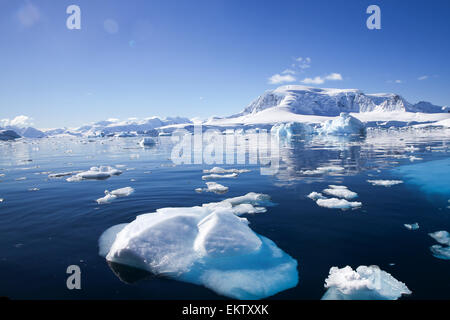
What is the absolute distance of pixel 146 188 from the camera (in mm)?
9078

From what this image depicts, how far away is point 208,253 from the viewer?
386cm

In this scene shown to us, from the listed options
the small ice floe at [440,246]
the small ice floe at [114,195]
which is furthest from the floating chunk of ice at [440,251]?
the small ice floe at [114,195]

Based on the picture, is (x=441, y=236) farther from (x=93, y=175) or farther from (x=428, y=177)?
(x=93, y=175)

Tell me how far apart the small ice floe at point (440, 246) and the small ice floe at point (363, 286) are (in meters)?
1.24

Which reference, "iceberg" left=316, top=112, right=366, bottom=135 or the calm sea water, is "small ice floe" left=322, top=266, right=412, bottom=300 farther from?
"iceberg" left=316, top=112, right=366, bottom=135

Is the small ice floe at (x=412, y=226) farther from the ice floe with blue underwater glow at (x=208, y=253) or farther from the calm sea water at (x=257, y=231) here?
the ice floe with blue underwater glow at (x=208, y=253)

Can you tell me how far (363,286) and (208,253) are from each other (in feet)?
7.09

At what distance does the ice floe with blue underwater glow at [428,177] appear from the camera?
25.5ft

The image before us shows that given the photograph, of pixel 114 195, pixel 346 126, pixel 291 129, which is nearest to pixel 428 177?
pixel 114 195

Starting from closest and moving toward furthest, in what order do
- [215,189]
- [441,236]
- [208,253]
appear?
[208,253], [441,236], [215,189]

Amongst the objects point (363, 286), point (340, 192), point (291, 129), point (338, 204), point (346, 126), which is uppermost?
point (346, 126)
